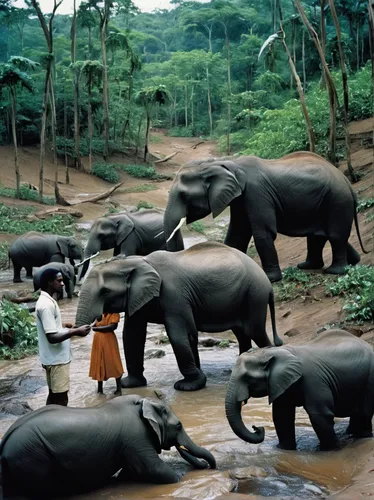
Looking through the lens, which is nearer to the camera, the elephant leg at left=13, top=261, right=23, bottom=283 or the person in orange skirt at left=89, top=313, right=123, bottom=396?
the person in orange skirt at left=89, top=313, right=123, bottom=396

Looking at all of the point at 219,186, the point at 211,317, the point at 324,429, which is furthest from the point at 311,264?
the point at 324,429

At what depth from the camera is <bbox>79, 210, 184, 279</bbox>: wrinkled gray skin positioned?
15.5 meters

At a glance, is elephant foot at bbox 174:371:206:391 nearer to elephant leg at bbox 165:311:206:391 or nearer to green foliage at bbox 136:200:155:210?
elephant leg at bbox 165:311:206:391

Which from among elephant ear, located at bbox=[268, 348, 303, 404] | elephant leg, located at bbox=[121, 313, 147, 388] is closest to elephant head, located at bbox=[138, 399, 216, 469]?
elephant ear, located at bbox=[268, 348, 303, 404]

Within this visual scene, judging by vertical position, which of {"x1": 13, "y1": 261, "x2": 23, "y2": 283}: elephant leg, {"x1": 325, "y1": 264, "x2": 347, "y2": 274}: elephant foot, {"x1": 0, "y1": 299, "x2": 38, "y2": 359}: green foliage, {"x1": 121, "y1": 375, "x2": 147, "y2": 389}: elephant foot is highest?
{"x1": 325, "y1": 264, "x2": 347, "y2": 274}: elephant foot

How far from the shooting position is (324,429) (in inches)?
257

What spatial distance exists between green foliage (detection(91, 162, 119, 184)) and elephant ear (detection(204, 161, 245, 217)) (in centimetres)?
3035

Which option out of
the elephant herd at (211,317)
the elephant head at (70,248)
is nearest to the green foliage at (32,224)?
the elephant head at (70,248)

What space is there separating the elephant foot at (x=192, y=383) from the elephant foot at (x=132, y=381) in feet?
1.40

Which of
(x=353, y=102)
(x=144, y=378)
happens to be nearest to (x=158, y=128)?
(x=353, y=102)

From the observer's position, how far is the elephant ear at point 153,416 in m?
5.79

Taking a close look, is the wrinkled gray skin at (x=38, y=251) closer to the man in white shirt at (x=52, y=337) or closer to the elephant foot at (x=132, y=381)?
the elephant foot at (x=132, y=381)

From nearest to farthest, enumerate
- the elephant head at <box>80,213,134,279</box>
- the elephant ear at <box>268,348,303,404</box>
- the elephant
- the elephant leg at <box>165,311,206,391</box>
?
the elephant ear at <box>268,348,303,404</box>, the elephant, the elephant leg at <box>165,311,206,391</box>, the elephant head at <box>80,213,134,279</box>

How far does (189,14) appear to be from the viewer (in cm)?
7519
